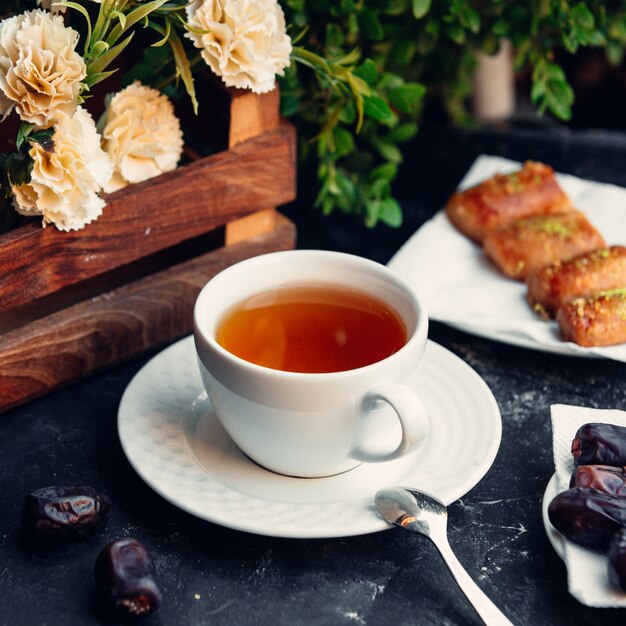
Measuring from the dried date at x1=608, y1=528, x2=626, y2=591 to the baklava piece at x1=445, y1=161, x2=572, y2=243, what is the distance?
72 centimetres

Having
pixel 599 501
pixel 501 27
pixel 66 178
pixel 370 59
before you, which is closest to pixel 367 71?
pixel 370 59

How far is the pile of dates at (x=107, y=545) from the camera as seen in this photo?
2.77 feet

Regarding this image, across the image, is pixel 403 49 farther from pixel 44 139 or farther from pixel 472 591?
pixel 472 591

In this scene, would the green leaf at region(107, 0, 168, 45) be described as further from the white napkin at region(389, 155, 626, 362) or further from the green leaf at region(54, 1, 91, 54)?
the white napkin at region(389, 155, 626, 362)

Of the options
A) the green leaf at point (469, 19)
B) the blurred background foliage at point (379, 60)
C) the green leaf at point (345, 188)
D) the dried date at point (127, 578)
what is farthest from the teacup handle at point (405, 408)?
the green leaf at point (469, 19)

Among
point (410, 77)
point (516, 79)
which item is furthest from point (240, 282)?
point (516, 79)

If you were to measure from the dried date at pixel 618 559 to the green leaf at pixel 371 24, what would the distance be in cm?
84

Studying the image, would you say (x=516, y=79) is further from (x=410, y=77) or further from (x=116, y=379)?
(x=116, y=379)

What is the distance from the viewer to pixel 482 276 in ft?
4.66

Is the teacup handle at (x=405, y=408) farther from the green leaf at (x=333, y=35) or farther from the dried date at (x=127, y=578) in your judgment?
the green leaf at (x=333, y=35)

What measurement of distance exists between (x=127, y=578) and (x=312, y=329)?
1.15ft

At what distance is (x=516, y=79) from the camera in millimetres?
2785

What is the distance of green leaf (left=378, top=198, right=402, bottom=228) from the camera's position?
4.77ft

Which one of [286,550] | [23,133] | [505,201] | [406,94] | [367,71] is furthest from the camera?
[505,201]
